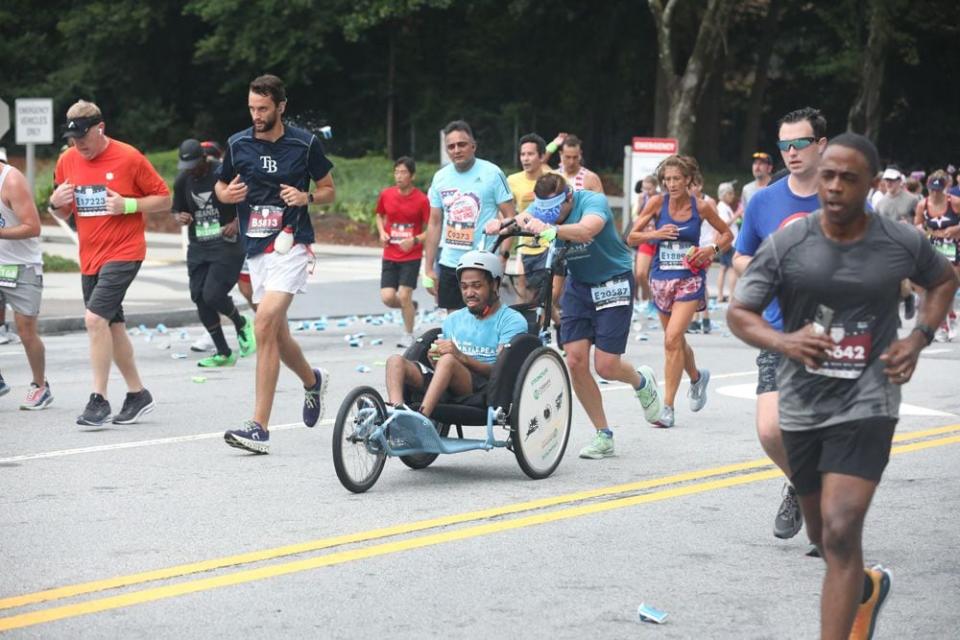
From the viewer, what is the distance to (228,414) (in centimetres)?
1097

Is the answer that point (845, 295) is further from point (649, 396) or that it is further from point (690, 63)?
point (690, 63)

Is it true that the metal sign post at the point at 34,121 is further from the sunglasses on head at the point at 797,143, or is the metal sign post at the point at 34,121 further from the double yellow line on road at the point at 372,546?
the sunglasses on head at the point at 797,143

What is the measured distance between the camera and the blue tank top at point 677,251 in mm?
11039

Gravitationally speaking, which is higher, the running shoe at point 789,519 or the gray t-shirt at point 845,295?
the gray t-shirt at point 845,295

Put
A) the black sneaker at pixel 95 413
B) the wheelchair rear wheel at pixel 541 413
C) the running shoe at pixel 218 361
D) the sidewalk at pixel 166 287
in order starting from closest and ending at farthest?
the wheelchair rear wheel at pixel 541 413, the black sneaker at pixel 95 413, the running shoe at pixel 218 361, the sidewalk at pixel 166 287

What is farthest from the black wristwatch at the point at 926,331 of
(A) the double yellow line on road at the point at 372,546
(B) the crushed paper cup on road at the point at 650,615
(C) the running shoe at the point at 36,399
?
(C) the running shoe at the point at 36,399

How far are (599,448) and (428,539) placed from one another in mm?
2494

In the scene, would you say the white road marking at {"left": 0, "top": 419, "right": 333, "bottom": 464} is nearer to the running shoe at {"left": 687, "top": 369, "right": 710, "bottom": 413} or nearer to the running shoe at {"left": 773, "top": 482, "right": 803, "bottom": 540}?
the running shoe at {"left": 687, "top": 369, "right": 710, "bottom": 413}

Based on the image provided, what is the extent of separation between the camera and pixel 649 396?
10227mm

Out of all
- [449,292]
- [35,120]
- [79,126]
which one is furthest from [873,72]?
[79,126]

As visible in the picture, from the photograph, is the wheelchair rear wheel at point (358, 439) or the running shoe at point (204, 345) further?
the running shoe at point (204, 345)

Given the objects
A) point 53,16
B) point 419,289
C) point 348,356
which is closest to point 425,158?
point 53,16

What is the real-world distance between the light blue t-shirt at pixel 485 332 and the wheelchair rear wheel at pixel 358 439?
73 centimetres

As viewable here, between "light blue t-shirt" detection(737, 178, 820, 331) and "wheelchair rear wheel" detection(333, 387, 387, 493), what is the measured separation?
2.06 metres
